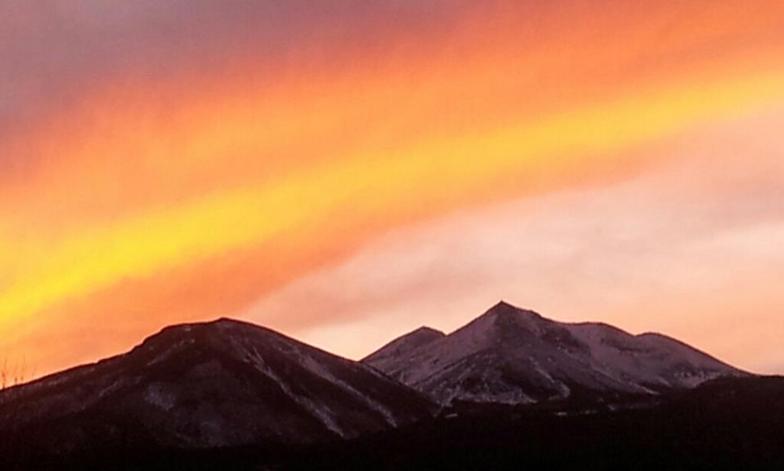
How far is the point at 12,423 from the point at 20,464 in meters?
3.21

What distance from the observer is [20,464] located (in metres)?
59.9

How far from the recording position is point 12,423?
2271 inches
